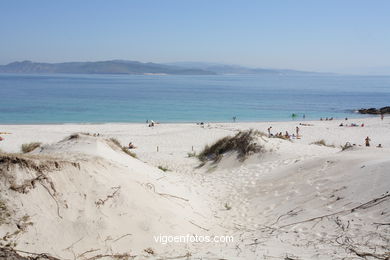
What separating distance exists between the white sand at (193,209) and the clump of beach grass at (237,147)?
3.07 meters

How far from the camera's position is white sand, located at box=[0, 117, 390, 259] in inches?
216

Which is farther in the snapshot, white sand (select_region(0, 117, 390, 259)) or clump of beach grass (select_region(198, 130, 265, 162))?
clump of beach grass (select_region(198, 130, 265, 162))

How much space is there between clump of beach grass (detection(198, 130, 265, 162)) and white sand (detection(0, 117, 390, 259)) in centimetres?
307

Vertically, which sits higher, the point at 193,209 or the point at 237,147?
the point at 237,147

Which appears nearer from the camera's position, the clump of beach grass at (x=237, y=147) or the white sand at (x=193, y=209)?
the white sand at (x=193, y=209)

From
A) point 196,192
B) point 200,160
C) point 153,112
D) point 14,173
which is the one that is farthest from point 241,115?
point 14,173

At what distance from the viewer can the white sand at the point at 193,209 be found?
18.0 ft

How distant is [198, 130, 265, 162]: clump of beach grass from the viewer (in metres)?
13.3

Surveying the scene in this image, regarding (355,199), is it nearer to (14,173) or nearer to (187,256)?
(187,256)

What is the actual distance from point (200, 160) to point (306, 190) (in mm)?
7273

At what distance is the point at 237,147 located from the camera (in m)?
13.9

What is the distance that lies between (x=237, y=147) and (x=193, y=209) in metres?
6.35

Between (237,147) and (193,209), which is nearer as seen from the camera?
(193,209)

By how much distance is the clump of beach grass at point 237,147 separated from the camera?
43.7 feet
